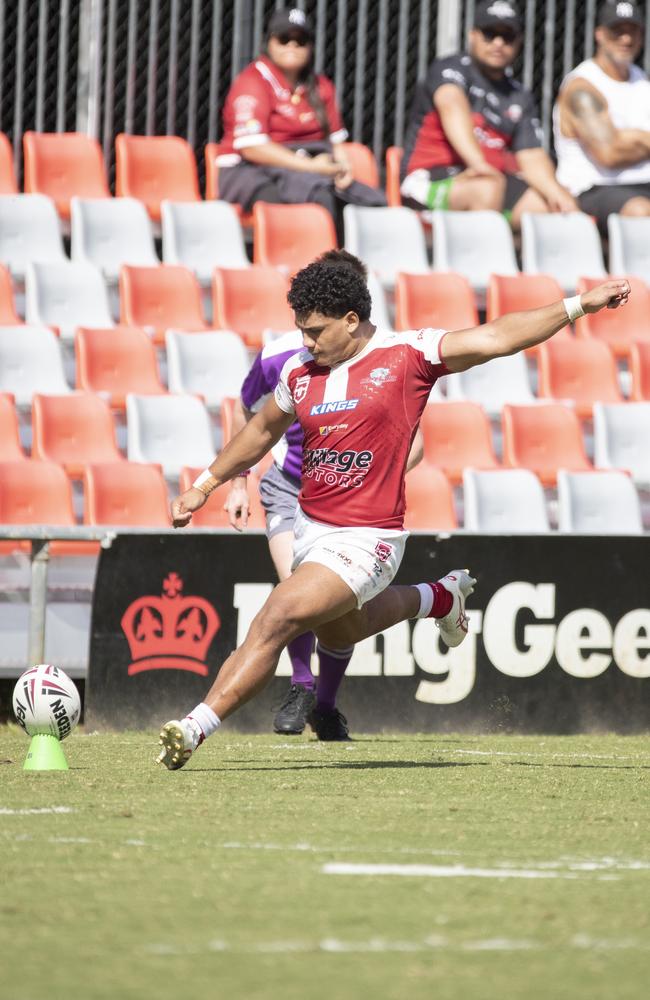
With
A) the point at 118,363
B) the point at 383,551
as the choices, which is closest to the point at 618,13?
the point at 118,363

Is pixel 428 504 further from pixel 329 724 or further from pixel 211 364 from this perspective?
pixel 329 724

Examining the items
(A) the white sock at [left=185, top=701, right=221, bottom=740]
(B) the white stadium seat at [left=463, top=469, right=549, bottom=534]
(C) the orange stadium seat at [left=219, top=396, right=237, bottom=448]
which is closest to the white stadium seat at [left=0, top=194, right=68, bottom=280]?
(C) the orange stadium seat at [left=219, top=396, right=237, bottom=448]

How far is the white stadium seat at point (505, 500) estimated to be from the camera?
34.8ft

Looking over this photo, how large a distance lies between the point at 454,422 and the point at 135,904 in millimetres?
7905

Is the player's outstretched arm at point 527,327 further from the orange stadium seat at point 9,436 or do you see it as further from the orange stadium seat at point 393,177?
the orange stadium seat at point 393,177

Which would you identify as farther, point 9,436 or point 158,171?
point 158,171

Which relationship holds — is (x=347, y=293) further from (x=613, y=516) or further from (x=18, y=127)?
(x=18, y=127)

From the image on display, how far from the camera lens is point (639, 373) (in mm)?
12500

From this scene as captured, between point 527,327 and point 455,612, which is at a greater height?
point 527,327

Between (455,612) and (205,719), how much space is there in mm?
1355

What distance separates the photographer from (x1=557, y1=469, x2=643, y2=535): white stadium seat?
35.6 feet

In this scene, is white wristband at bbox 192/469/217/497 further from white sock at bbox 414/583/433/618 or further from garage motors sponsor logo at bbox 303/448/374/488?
white sock at bbox 414/583/433/618

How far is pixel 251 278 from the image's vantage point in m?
12.2

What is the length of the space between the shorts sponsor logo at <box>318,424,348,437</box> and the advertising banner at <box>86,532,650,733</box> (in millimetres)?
2394
